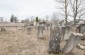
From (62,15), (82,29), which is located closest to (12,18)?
(62,15)

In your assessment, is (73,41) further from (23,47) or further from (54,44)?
(23,47)

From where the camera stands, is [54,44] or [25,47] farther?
[25,47]

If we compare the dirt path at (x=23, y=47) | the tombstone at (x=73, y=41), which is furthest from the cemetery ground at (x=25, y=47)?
the tombstone at (x=73, y=41)

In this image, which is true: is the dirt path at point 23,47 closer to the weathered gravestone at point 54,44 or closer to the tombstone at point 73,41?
the weathered gravestone at point 54,44

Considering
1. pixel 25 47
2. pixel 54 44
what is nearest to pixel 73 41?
pixel 54 44

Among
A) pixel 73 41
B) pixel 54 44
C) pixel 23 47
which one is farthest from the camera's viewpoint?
pixel 23 47

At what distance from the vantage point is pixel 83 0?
3334cm

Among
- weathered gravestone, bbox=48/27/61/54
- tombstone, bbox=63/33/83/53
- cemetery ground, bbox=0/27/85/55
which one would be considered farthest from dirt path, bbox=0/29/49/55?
tombstone, bbox=63/33/83/53

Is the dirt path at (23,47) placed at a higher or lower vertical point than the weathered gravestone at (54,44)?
lower

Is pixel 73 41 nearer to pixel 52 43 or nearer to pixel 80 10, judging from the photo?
pixel 52 43

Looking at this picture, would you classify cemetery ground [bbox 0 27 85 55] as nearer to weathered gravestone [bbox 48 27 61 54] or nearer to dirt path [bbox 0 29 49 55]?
dirt path [bbox 0 29 49 55]

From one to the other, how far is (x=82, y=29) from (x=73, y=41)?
23.6 feet

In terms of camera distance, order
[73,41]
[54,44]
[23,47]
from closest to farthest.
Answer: [73,41] → [54,44] → [23,47]

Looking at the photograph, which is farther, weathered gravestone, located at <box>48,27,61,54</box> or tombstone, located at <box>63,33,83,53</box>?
weathered gravestone, located at <box>48,27,61,54</box>
